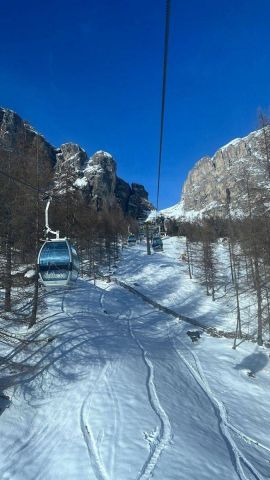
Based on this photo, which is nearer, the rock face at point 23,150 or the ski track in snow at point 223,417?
the ski track in snow at point 223,417

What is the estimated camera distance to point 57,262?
13.7 m

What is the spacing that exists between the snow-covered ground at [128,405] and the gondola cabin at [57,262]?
460cm

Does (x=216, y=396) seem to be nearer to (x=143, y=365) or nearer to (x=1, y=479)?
(x=143, y=365)

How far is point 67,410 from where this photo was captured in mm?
14141

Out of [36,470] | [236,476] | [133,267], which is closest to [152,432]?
[236,476]

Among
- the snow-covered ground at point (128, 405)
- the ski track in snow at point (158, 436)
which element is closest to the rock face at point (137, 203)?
the snow-covered ground at point (128, 405)

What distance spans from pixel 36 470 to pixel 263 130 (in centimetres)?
1794

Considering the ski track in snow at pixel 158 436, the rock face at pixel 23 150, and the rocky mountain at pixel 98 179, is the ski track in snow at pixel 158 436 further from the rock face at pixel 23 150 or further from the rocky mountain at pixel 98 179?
the rocky mountain at pixel 98 179

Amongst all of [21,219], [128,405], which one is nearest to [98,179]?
[21,219]

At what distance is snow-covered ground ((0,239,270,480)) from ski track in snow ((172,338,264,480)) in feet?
0.16

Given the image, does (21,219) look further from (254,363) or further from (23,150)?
(254,363)

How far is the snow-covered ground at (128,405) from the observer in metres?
10.9

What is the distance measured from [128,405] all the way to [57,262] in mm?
5673

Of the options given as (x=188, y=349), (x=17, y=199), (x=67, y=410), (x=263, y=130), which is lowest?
→ (x=188, y=349)
